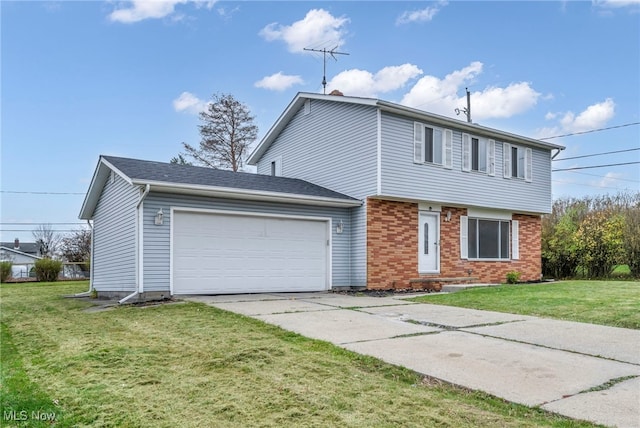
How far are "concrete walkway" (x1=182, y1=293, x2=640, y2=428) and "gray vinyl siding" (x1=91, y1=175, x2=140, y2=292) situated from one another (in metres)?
3.51

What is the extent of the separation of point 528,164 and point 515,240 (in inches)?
108

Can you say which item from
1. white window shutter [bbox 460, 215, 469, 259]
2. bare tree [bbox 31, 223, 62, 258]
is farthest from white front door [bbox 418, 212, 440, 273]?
bare tree [bbox 31, 223, 62, 258]

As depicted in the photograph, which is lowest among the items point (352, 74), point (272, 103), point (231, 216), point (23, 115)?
point (231, 216)

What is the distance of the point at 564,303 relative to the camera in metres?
9.59

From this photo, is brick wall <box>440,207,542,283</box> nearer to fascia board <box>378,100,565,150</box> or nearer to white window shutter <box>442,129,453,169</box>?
white window shutter <box>442,129,453,169</box>

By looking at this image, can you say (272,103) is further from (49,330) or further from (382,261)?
(49,330)

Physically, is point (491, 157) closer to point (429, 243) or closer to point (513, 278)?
point (429, 243)

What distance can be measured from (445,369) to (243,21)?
1427 centimetres

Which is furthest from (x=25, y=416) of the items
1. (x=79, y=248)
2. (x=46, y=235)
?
(x=46, y=235)

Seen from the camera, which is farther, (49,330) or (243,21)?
(243,21)

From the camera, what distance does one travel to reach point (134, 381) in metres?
4.30

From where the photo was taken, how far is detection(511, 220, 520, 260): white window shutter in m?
17.4

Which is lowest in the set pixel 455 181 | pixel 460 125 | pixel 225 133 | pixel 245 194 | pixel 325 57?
pixel 245 194

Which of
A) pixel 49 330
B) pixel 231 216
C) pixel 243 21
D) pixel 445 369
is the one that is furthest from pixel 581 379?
pixel 243 21
